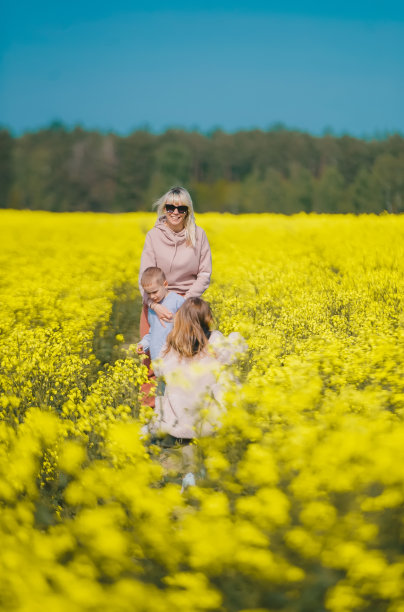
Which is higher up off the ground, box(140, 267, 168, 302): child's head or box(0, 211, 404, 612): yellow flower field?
box(140, 267, 168, 302): child's head

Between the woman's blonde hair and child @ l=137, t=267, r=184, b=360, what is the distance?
0.39 meters

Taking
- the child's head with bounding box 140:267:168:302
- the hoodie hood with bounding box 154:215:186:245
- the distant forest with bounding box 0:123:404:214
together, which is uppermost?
the distant forest with bounding box 0:123:404:214

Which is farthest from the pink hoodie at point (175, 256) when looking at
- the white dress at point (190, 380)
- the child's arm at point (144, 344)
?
the white dress at point (190, 380)

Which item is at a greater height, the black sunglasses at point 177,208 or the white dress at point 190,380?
the black sunglasses at point 177,208

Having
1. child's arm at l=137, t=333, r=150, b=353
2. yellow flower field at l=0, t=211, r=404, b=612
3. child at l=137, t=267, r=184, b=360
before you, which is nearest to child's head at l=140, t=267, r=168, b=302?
child at l=137, t=267, r=184, b=360

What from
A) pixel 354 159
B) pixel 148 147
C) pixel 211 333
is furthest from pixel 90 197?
pixel 211 333

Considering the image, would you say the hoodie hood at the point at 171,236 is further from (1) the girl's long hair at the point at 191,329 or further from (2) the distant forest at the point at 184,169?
(2) the distant forest at the point at 184,169

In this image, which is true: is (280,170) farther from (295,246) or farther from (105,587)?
(105,587)

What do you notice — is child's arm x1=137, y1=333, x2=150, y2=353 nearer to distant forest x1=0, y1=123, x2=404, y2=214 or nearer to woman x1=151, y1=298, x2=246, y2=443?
woman x1=151, y1=298, x2=246, y2=443

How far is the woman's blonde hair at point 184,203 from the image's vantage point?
3979mm

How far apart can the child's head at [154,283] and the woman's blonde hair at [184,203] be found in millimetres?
391

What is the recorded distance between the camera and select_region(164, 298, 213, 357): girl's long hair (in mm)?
3527

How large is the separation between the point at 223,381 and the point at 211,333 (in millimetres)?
769

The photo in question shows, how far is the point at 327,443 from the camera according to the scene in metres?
2.11
